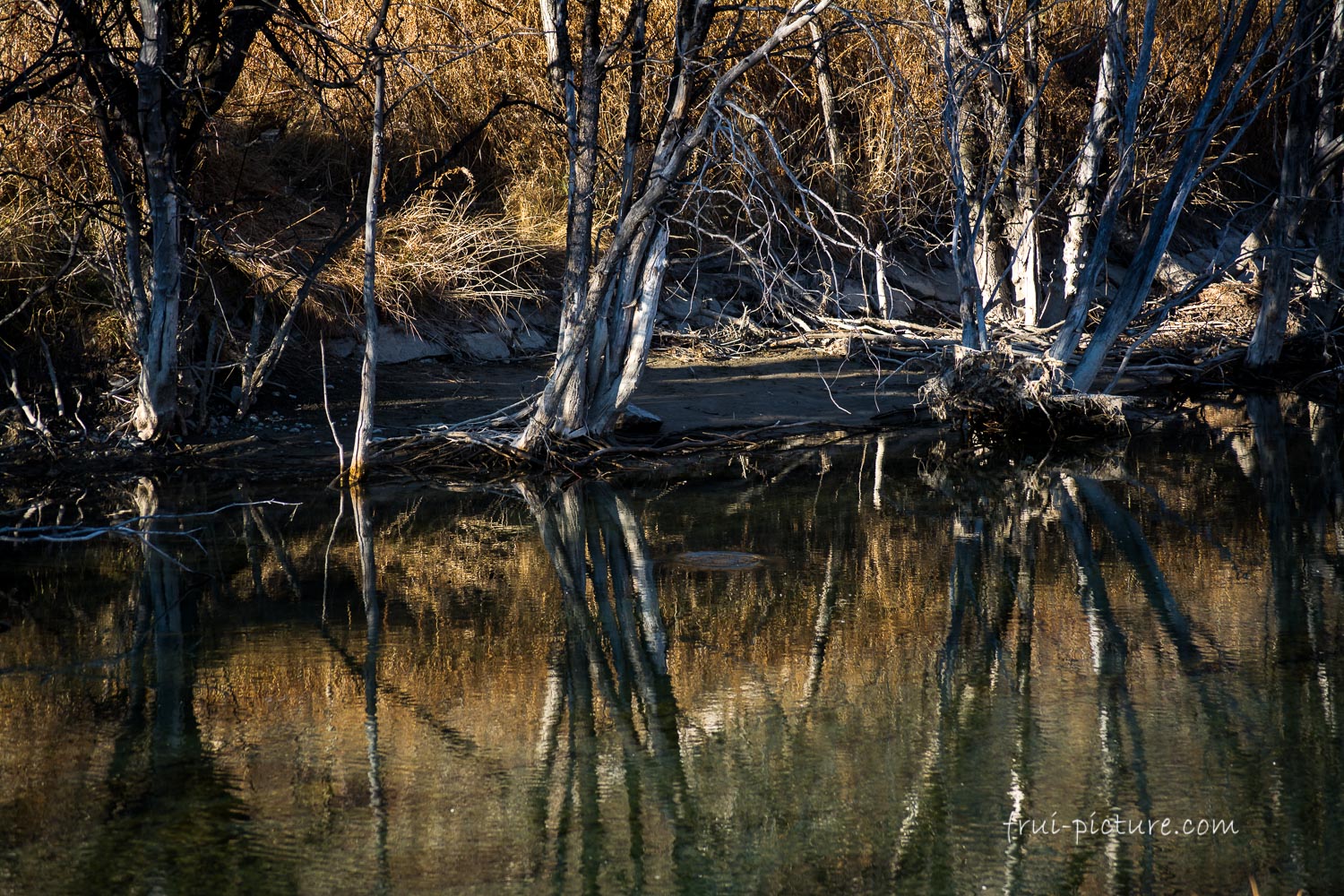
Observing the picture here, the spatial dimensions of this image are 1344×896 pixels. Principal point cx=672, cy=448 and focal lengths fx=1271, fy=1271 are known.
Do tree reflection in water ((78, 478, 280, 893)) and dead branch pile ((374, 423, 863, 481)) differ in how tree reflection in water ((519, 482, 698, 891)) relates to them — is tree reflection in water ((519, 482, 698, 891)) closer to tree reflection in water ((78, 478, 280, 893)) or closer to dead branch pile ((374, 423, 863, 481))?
tree reflection in water ((78, 478, 280, 893))

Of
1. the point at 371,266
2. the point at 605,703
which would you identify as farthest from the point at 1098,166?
the point at 605,703

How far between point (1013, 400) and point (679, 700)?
5.47 metres

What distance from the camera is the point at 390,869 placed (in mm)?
2848

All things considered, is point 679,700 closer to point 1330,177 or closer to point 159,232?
point 159,232

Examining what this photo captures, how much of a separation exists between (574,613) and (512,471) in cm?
304

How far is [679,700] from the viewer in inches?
154

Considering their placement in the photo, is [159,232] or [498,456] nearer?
[159,232]

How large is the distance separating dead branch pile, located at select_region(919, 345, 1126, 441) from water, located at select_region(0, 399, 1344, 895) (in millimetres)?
2032

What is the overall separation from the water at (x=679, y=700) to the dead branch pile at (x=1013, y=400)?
2.03 meters

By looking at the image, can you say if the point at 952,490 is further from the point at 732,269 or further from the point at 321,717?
the point at 732,269

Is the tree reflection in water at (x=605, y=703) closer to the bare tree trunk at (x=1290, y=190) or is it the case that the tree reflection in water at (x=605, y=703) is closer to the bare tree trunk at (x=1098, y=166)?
the bare tree trunk at (x=1098, y=166)

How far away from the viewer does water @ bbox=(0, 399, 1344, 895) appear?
293 cm

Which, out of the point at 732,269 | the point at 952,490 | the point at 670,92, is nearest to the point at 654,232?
the point at 670,92

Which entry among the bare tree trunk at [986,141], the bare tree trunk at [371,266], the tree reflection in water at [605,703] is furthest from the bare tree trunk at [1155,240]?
the bare tree trunk at [371,266]
